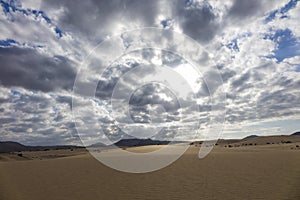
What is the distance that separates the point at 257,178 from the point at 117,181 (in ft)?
27.9

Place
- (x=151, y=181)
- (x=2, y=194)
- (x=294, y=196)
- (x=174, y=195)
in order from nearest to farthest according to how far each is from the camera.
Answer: (x=294, y=196) < (x=174, y=195) < (x=2, y=194) < (x=151, y=181)

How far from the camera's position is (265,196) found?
11586 mm

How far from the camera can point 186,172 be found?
18.8m

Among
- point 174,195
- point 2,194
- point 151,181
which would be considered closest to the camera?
point 174,195

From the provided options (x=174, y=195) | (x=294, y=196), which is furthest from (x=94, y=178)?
(x=294, y=196)

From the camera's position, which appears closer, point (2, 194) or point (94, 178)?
point (2, 194)

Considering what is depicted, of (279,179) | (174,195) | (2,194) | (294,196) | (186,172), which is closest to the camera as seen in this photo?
(294,196)

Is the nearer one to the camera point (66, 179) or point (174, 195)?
point (174, 195)

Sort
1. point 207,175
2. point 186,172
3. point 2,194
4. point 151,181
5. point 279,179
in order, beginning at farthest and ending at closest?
point 186,172
point 207,175
point 151,181
point 279,179
point 2,194

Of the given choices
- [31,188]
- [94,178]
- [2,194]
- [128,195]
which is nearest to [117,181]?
[94,178]

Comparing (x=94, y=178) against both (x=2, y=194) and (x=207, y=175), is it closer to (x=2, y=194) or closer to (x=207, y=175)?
(x=2, y=194)

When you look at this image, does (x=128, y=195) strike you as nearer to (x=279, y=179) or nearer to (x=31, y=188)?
(x=31, y=188)

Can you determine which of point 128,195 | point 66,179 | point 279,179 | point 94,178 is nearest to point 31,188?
point 66,179

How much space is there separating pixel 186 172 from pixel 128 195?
7119 mm
